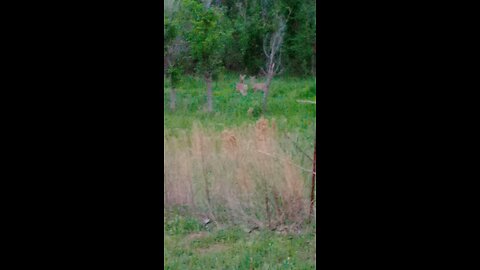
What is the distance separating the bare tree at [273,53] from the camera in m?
2.64

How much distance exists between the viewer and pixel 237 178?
2.52m

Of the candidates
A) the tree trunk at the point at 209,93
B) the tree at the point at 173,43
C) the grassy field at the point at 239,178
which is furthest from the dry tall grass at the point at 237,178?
the tree at the point at 173,43

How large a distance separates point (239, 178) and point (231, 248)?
0.36 m

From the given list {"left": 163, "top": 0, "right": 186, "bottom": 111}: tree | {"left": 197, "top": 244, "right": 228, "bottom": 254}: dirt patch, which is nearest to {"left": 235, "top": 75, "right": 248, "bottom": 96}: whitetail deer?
{"left": 163, "top": 0, "right": 186, "bottom": 111}: tree

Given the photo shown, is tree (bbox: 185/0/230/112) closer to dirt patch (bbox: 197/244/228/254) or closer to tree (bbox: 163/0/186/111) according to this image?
tree (bbox: 163/0/186/111)

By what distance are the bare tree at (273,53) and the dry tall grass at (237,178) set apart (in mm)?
185

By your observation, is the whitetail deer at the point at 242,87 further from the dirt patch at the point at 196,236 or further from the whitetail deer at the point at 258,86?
the dirt patch at the point at 196,236

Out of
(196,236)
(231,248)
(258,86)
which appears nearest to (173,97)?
(258,86)
